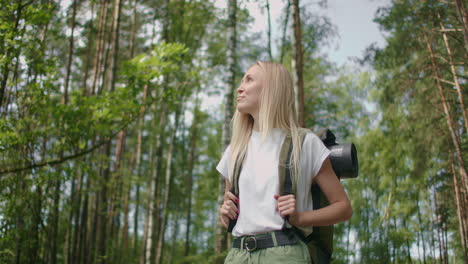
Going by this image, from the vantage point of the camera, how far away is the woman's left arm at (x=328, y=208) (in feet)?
5.31

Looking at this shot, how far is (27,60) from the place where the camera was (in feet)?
16.6

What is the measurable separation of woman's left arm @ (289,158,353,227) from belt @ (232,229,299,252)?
0.17 feet

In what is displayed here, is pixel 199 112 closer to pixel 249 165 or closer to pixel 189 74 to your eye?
pixel 189 74

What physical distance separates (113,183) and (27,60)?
6.97 meters

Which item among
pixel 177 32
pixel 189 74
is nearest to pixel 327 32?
pixel 189 74

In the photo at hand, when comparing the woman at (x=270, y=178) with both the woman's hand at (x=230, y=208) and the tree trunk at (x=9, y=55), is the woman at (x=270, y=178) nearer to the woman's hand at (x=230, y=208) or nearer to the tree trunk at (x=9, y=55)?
the woman's hand at (x=230, y=208)

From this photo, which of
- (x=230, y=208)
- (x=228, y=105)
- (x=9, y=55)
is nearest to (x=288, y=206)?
(x=230, y=208)

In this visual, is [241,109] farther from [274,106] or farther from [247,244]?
[247,244]

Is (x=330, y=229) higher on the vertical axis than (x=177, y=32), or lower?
lower

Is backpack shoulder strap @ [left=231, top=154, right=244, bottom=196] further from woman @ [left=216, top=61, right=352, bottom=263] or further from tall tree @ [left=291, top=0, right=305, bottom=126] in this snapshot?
tall tree @ [left=291, top=0, right=305, bottom=126]

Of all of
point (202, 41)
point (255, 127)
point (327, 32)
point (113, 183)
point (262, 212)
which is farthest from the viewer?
point (202, 41)

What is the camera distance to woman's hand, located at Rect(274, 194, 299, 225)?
5.14ft

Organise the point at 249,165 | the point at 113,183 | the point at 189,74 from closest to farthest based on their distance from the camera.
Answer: the point at 249,165
the point at 189,74
the point at 113,183

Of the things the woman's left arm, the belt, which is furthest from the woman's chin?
the belt
